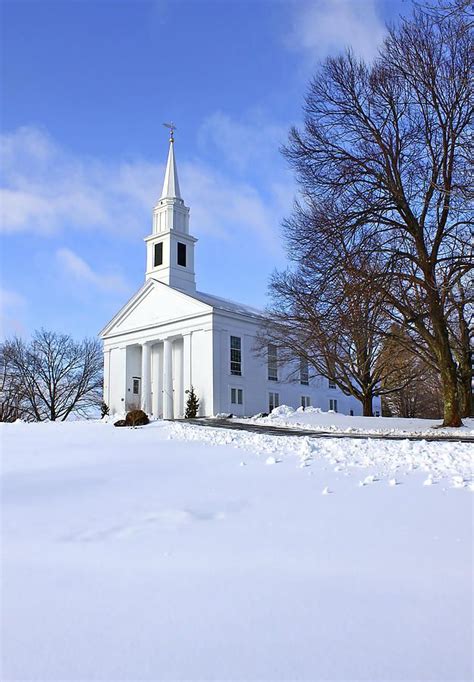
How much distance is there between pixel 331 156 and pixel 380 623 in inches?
655

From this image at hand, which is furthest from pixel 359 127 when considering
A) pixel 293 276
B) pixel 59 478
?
pixel 59 478

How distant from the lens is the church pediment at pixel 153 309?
34281 mm

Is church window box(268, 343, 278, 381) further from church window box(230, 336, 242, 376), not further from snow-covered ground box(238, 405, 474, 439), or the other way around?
snow-covered ground box(238, 405, 474, 439)

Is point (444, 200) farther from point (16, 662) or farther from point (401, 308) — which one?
point (16, 662)

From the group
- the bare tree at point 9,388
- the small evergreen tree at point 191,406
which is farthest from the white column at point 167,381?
the bare tree at point 9,388

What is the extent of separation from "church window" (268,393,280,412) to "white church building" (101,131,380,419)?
64 millimetres

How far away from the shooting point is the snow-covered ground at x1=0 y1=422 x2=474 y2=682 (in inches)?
121

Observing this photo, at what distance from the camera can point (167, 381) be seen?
34531 millimetres

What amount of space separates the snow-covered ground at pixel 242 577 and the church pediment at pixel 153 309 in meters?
26.5

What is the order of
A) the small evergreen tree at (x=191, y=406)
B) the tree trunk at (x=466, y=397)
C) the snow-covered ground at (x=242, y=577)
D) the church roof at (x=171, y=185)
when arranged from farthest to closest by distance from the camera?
the church roof at (x=171, y=185)
the small evergreen tree at (x=191, y=406)
the tree trunk at (x=466, y=397)
the snow-covered ground at (x=242, y=577)

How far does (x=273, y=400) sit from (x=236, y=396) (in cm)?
372

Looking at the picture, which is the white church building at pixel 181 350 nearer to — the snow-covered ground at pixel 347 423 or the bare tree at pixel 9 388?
the snow-covered ground at pixel 347 423

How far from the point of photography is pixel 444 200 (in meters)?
16.3

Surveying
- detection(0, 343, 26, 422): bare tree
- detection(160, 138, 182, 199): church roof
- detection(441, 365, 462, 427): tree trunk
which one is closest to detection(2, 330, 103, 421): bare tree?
detection(0, 343, 26, 422): bare tree
